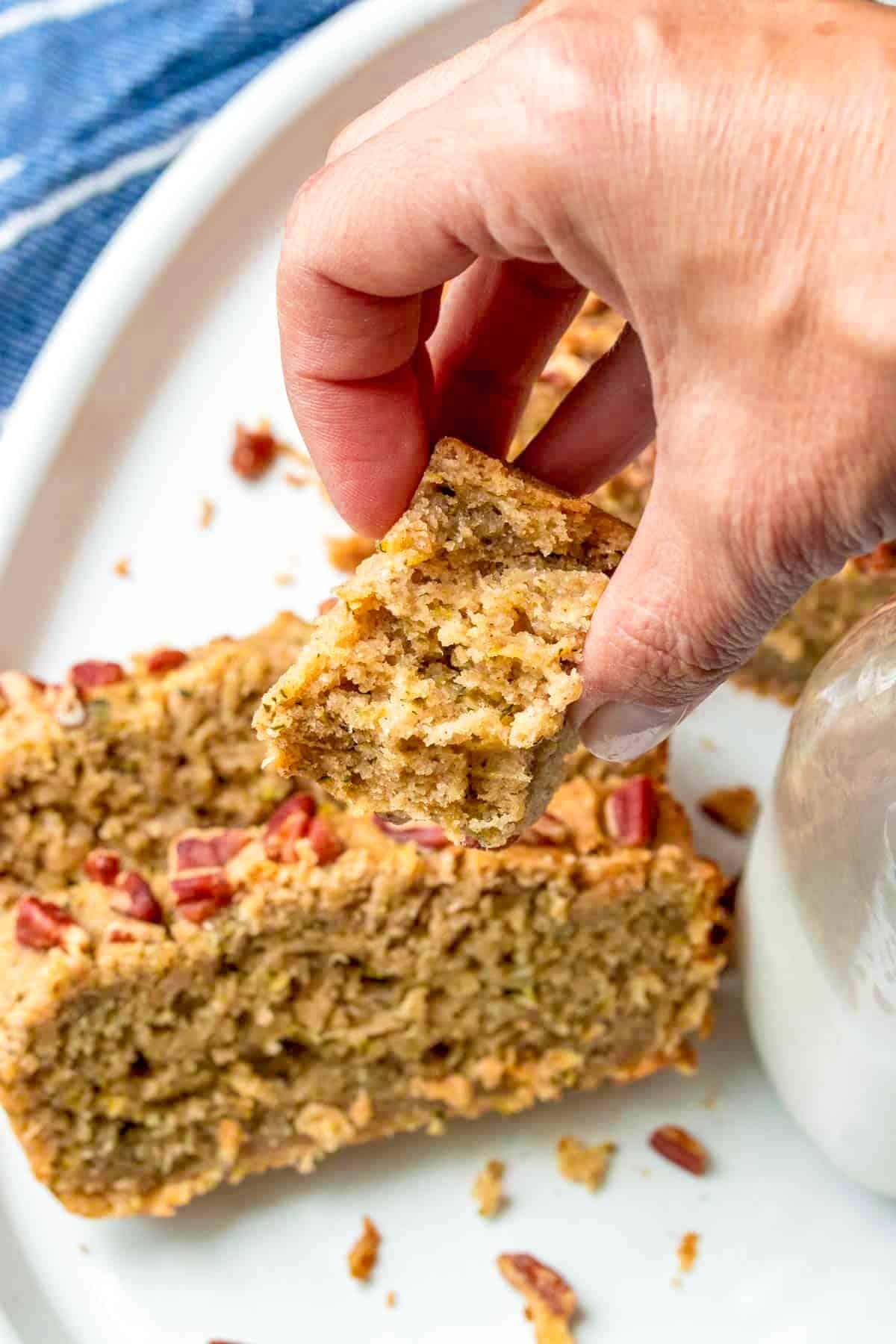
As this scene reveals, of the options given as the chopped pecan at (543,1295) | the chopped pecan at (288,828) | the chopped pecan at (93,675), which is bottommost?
the chopped pecan at (543,1295)

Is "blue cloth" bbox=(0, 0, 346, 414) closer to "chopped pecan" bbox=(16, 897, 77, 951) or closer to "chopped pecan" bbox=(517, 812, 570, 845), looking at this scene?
"chopped pecan" bbox=(16, 897, 77, 951)

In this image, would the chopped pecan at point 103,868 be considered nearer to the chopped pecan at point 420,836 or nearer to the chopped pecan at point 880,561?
the chopped pecan at point 420,836

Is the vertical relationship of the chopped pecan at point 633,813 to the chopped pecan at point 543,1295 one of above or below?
above

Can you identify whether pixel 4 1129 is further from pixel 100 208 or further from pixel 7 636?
pixel 100 208

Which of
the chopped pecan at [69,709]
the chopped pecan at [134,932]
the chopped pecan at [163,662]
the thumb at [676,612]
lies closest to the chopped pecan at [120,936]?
the chopped pecan at [134,932]

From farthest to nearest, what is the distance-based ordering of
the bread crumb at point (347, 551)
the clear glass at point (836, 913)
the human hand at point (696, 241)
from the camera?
the bread crumb at point (347, 551) → the clear glass at point (836, 913) → the human hand at point (696, 241)

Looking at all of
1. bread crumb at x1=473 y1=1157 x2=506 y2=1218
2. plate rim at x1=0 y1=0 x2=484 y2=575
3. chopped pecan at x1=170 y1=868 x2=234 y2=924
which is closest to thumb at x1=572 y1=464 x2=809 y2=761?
chopped pecan at x1=170 y1=868 x2=234 y2=924
